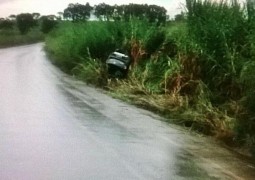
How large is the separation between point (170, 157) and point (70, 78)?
1754cm

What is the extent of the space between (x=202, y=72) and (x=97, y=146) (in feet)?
19.7

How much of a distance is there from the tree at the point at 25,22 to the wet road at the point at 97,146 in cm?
8566

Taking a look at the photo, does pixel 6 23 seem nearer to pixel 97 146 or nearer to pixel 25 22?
pixel 25 22

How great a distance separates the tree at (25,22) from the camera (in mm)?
103500

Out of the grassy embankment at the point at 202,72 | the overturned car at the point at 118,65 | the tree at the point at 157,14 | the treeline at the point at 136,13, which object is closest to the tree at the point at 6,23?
the treeline at the point at 136,13

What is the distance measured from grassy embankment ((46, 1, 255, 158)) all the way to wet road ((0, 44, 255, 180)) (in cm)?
60

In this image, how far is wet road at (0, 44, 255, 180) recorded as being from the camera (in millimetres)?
9477

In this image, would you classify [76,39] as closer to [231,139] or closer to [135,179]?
[231,139]

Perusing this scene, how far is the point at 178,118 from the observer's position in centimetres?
1538

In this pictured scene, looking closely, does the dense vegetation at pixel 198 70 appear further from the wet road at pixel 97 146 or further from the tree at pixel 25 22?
the tree at pixel 25 22

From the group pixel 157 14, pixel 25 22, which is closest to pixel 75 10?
pixel 157 14

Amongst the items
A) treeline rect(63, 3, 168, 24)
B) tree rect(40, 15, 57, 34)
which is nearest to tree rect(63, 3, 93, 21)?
treeline rect(63, 3, 168, 24)

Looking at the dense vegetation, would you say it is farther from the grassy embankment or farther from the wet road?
the wet road

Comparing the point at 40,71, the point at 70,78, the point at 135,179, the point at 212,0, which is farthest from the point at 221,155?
the point at 40,71
